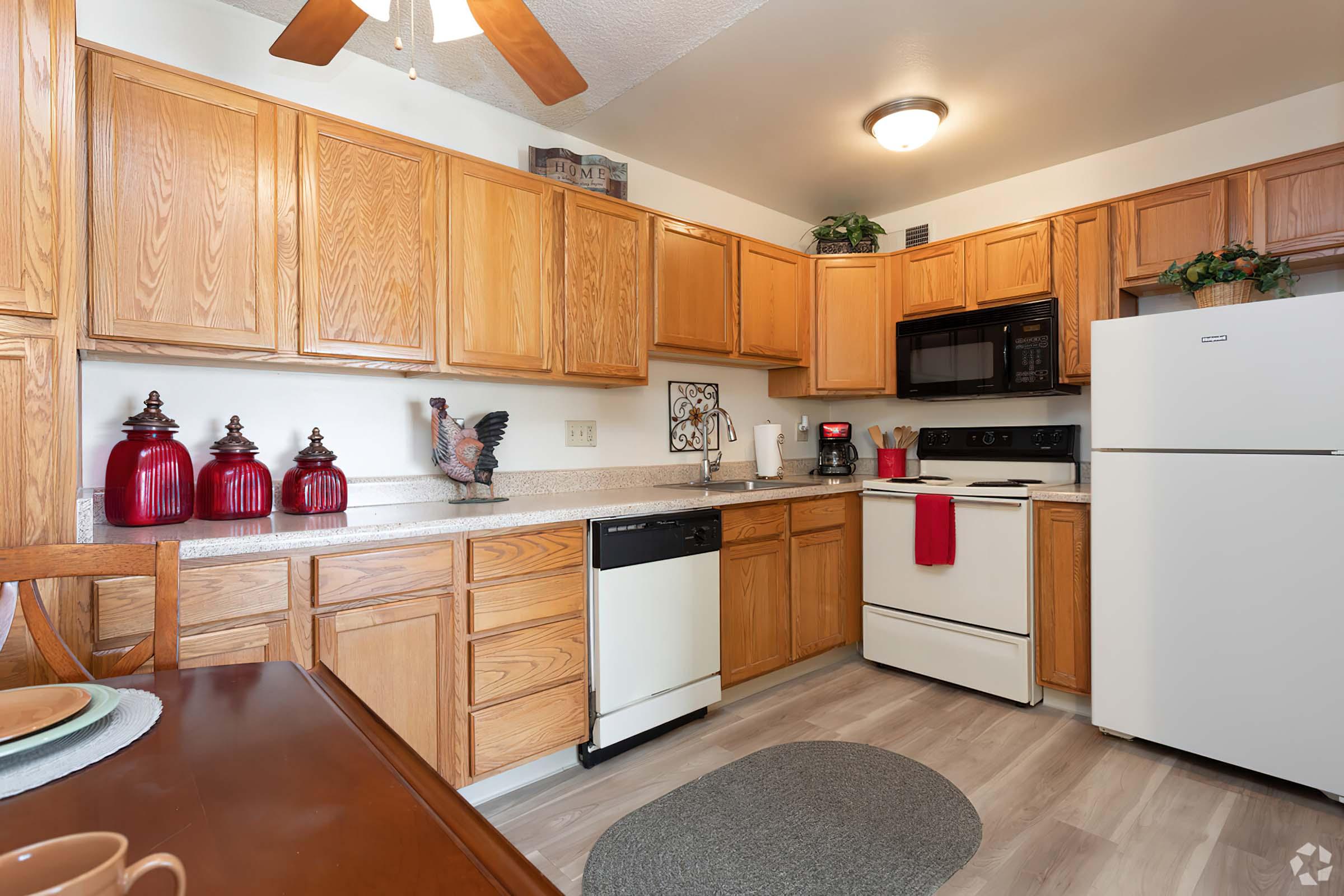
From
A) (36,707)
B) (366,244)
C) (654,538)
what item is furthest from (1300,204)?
(36,707)

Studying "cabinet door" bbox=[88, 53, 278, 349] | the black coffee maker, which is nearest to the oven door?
the black coffee maker

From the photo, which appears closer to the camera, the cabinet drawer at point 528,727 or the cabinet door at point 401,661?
the cabinet door at point 401,661

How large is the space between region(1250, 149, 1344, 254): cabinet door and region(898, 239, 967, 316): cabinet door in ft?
3.67

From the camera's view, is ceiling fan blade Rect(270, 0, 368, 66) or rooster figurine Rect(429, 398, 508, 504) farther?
rooster figurine Rect(429, 398, 508, 504)

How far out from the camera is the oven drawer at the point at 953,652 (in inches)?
108

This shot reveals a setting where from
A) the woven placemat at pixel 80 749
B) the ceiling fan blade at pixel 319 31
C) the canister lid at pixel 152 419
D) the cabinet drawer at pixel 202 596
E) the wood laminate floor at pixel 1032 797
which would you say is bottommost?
the wood laminate floor at pixel 1032 797

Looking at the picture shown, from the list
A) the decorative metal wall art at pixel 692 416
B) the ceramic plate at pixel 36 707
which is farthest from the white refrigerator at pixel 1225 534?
the ceramic plate at pixel 36 707

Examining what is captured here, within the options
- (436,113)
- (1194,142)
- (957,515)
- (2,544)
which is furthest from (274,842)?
(1194,142)

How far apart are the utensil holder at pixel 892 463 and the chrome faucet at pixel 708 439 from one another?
0.88 metres

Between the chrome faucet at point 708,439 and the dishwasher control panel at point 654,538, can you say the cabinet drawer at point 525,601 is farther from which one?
the chrome faucet at point 708,439

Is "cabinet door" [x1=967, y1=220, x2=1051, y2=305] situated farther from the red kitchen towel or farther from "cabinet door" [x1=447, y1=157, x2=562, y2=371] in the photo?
"cabinet door" [x1=447, y1=157, x2=562, y2=371]

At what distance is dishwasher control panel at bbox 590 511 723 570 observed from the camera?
2260 mm

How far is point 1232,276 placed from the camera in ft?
7.56

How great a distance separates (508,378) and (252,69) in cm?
128
